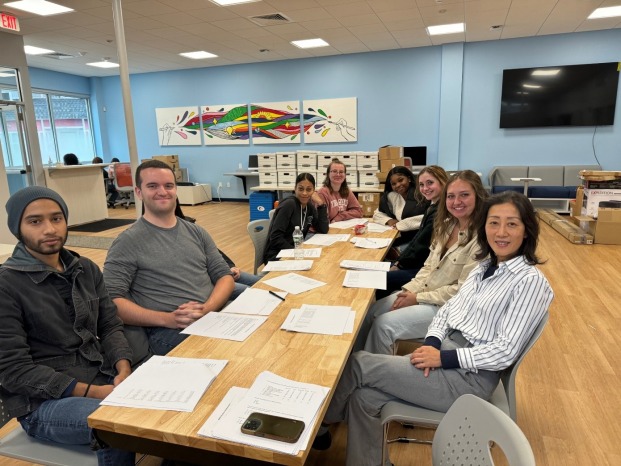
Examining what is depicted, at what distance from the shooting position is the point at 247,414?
1089 millimetres

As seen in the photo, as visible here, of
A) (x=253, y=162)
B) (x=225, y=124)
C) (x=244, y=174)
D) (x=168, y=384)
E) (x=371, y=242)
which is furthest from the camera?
(x=225, y=124)

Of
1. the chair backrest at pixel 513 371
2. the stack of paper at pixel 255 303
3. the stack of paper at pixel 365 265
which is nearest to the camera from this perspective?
the chair backrest at pixel 513 371

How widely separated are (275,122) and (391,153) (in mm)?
3862

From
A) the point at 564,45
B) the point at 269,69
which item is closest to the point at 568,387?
the point at 564,45

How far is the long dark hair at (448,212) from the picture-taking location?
7.13 ft

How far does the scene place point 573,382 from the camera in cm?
248

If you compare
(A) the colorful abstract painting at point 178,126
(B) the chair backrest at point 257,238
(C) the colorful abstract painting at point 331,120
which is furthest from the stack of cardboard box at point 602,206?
(A) the colorful abstract painting at point 178,126

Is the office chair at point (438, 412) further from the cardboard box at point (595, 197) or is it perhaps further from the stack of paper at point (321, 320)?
the cardboard box at point (595, 197)

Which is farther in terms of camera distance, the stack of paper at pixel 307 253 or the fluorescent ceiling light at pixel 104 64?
the fluorescent ceiling light at pixel 104 64

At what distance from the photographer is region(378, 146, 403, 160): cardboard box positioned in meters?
6.06

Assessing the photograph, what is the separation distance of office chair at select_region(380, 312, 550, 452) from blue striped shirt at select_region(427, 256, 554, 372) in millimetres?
21

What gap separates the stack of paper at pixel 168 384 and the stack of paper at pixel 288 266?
1.03 meters

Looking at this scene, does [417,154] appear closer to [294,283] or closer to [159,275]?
[294,283]

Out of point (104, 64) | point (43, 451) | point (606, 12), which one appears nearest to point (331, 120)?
point (606, 12)
